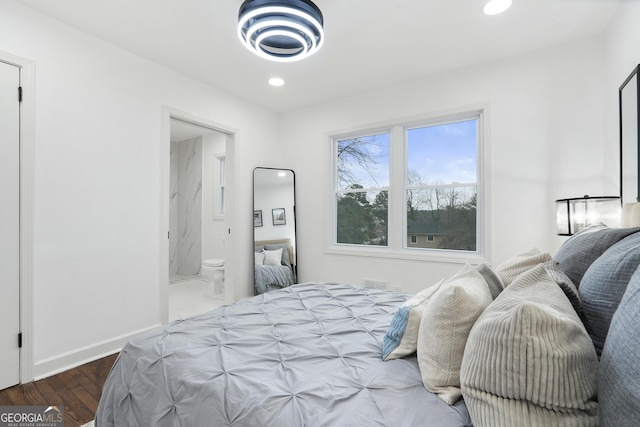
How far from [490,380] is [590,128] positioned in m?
2.99

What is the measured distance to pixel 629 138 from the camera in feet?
6.63

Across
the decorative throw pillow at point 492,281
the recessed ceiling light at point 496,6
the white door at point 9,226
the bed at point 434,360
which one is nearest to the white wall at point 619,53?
the recessed ceiling light at point 496,6

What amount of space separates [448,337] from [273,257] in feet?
11.0

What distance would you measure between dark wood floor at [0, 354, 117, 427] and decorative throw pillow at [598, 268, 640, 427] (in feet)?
7.99

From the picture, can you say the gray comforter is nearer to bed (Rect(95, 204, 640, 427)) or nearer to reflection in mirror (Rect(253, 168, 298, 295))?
bed (Rect(95, 204, 640, 427))

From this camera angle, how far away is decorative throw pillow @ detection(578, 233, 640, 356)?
0.78 meters

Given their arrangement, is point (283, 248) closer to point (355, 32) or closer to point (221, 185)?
point (221, 185)

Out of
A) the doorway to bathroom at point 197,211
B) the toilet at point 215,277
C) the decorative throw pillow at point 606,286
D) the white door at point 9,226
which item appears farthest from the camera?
the doorway to bathroom at point 197,211

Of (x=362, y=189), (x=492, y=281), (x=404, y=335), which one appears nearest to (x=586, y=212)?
(x=492, y=281)

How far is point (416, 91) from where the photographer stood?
352 cm

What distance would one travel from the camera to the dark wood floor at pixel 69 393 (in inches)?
75.7

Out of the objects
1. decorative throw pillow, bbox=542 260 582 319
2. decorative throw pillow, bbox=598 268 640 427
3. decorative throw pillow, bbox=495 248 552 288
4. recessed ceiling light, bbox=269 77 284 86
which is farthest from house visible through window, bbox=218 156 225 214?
decorative throw pillow, bbox=598 268 640 427

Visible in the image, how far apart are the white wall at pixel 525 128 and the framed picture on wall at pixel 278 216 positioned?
125 centimetres

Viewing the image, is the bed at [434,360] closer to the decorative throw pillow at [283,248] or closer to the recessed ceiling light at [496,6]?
the recessed ceiling light at [496,6]
